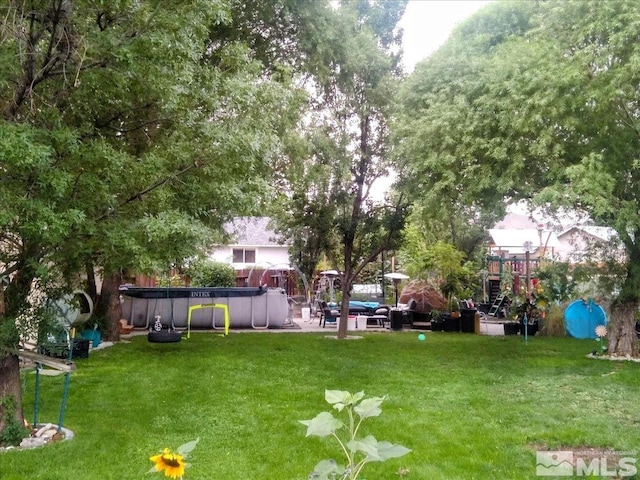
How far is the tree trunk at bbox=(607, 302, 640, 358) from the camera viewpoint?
393 inches

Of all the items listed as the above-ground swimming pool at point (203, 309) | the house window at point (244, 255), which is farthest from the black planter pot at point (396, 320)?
the house window at point (244, 255)

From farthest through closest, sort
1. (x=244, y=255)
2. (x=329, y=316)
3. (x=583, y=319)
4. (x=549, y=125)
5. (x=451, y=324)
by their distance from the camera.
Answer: (x=244, y=255)
(x=329, y=316)
(x=451, y=324)
(x=583, y=319)
(x=549, y=125)

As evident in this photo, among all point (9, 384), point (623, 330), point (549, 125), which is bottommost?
point (9, 384)

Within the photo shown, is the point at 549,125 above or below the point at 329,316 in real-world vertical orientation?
above

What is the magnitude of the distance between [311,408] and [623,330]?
653cm

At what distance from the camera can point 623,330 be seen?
1016 centimetres

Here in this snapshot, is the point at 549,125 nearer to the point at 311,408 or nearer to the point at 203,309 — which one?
the point at 311,408

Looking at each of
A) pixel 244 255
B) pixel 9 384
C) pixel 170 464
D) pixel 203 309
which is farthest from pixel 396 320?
pixel 244 255

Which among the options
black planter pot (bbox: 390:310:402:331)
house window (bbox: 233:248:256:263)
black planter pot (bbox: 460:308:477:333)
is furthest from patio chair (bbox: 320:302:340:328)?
house window (bbox: 233:248:256:263)

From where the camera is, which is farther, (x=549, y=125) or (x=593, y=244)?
(x=593, y=244)

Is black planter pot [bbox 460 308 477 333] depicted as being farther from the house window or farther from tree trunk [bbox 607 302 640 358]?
the house window

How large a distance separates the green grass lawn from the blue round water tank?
308 cm

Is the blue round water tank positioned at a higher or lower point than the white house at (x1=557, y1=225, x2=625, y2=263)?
lower

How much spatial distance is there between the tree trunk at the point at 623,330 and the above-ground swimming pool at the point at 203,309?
341 inches
